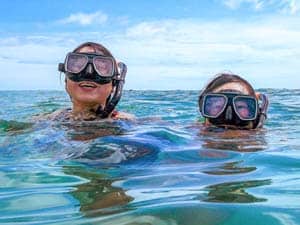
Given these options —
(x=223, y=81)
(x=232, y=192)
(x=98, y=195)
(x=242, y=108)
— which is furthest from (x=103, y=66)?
(x=232, y=192)

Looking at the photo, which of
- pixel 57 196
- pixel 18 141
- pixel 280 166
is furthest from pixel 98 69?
pixel 57 196

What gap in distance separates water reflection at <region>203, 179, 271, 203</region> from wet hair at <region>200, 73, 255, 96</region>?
2.71 m

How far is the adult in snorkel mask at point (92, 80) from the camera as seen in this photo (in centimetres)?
577

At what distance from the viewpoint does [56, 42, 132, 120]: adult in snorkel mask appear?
18.9ft

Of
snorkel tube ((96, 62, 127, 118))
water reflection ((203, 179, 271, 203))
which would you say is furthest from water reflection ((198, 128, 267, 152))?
water reflection ((203, 179, 271, 203))

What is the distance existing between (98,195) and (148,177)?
573mm

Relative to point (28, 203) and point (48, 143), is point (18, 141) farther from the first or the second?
point (28, 203)

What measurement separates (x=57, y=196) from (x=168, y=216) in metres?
0.77

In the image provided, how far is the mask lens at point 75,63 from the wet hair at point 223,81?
1424 millimetres

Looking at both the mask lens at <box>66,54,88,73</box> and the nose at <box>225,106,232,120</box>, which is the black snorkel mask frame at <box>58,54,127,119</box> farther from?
the nose at <box>225,106,232,120</box>

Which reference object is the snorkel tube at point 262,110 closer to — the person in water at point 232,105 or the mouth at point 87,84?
the person in water at point 232,105

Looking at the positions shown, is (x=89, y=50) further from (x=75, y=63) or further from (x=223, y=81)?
Answer: (x=223, y=81)

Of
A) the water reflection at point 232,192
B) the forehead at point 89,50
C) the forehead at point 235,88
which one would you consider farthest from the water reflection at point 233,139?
the forehead at point 89,50

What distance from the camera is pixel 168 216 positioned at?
2.13 m
